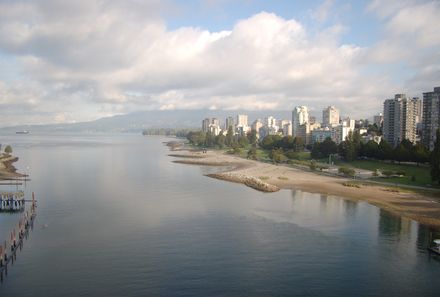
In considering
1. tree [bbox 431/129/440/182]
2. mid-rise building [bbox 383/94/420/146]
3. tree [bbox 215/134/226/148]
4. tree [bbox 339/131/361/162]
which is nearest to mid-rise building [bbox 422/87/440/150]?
mid-rise building [bbox 383/94/420/146]

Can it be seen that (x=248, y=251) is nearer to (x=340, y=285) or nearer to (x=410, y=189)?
(x=340, y=285)

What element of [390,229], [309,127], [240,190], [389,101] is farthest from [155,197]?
[309,127]

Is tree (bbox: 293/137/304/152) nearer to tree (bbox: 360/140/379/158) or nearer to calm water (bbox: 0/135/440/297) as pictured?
tree (bbox: 360/140/379/158)

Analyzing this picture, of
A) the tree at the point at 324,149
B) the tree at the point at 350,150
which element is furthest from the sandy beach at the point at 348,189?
the tree at the point at 324,149

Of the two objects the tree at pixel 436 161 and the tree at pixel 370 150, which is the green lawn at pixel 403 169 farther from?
the tree at pixel 436 161

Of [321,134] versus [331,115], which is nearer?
[321,134]

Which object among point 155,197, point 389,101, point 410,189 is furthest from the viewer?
point 389,101

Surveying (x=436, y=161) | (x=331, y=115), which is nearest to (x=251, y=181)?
(x=436, y=161)

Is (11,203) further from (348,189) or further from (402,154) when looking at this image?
(402,154)
